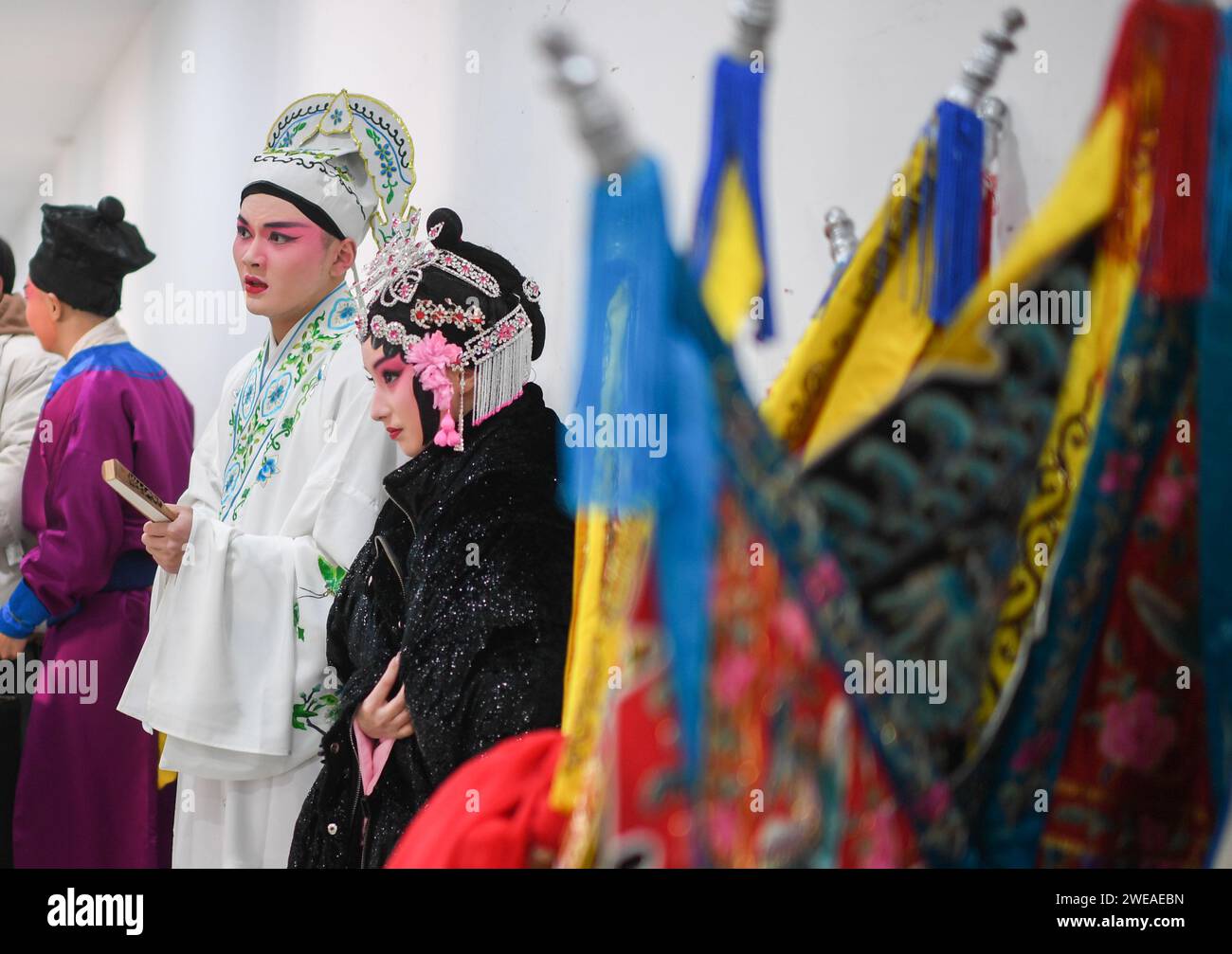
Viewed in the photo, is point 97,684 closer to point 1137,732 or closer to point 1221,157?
point 1137,732

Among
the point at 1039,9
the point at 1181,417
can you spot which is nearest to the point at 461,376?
the point at 1039,9

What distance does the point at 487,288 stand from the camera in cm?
179

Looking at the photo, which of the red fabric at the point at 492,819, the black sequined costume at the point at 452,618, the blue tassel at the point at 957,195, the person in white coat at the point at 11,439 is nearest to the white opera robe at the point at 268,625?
the black sequined costume at the point at 452,618

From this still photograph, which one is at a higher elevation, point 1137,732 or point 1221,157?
point 1221,157

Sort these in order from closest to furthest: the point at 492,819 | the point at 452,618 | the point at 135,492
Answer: the point at 492,819, the point at 452,618, the point at 135,492

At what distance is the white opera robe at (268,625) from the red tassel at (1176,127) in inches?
43.6

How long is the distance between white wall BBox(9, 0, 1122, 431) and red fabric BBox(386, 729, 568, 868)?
450 mm

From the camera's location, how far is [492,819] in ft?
3.85

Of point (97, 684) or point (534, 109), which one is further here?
point (97, 684)

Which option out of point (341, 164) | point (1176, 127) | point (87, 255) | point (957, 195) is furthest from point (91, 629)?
point (1176, 127)

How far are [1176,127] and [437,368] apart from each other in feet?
3.06

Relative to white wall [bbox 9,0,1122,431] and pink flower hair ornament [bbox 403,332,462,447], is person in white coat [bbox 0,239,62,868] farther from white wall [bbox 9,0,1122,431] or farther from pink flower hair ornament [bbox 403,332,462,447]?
pink flower hair ornament [bbox 403,332,462,447]
